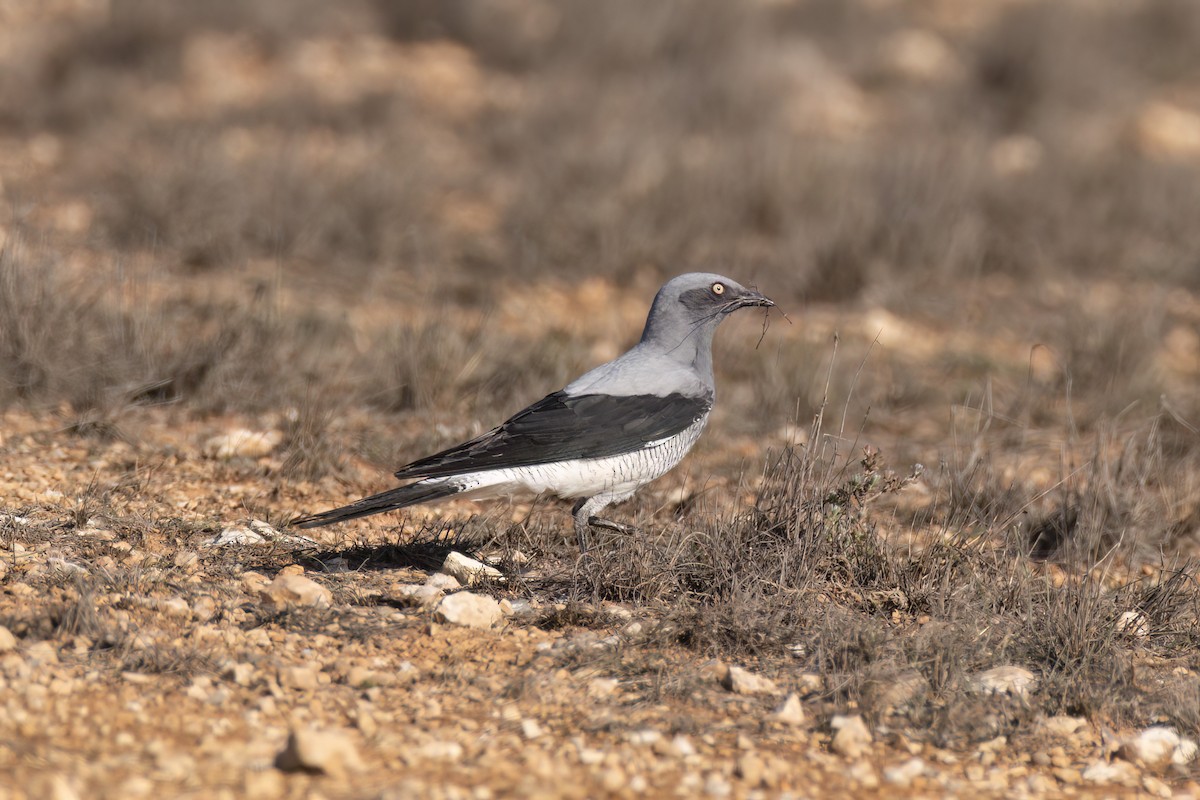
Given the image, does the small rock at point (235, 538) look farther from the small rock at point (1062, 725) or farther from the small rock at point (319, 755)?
the small rock at point (1062, 725)

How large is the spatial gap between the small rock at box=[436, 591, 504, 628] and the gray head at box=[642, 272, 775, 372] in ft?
4.69

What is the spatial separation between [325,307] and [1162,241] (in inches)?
258

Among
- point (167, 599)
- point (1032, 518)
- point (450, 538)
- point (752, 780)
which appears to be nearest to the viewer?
point (752, 780)

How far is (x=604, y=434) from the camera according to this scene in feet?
14.2

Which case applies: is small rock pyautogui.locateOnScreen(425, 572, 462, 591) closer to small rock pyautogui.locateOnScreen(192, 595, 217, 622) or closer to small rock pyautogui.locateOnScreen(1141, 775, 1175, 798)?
small rock pyautogui.locateOnScreen(192, 595, 217, 622)

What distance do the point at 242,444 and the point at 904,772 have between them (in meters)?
3.42

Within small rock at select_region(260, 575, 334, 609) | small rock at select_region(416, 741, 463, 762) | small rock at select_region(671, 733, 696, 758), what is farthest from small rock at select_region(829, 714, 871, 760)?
small rock at select_region(260, 575, 334, 609)

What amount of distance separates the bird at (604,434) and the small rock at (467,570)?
209 millimetres

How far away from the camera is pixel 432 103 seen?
11.8 meters

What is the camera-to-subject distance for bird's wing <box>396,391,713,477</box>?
420 centimetres

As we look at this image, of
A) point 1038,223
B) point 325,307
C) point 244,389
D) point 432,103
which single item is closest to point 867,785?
point 244,389

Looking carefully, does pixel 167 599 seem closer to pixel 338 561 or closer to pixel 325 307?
pixel 338 561

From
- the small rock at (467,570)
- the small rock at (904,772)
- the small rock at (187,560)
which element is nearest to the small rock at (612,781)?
the small rock at (904,772)

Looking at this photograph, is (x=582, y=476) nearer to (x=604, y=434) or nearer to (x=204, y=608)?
(x=604, y=434)
